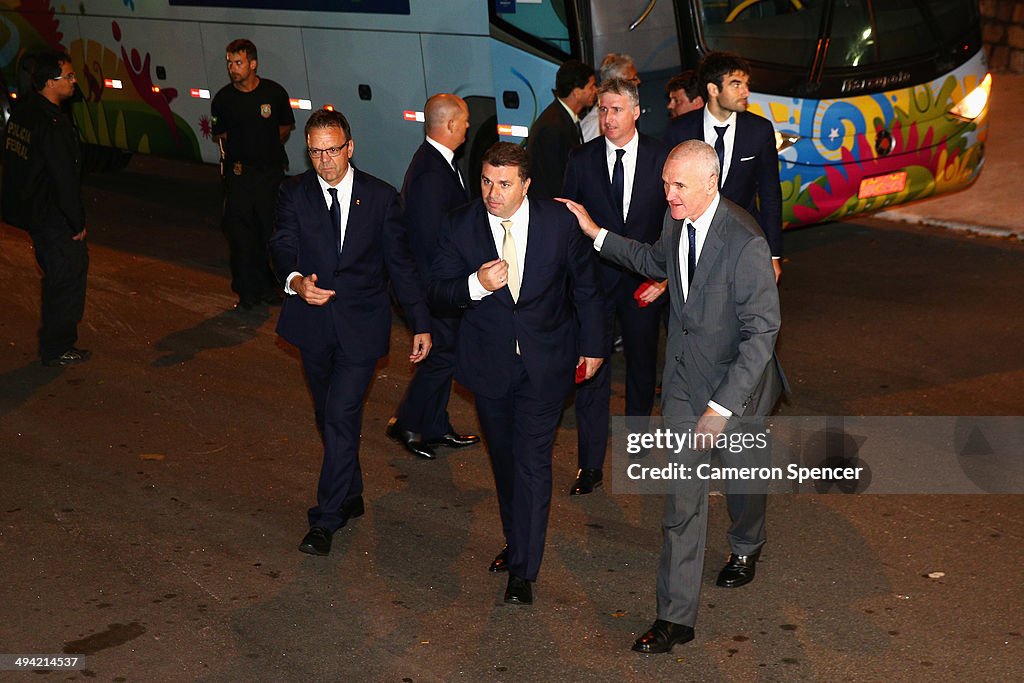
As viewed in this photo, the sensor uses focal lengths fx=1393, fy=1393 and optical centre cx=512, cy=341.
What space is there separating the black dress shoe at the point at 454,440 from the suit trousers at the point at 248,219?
3.47 m

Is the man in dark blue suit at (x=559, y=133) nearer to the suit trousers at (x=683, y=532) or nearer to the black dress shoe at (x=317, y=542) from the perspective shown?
the black dress shoe at (x=317, y=542)

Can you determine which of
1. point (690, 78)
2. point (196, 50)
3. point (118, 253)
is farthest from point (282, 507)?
point (196, 50)

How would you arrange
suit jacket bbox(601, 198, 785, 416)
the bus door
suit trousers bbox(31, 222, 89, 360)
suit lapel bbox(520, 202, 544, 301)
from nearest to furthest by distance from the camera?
suit jacket bbox(601, 198, 785, 416), suit lapel bbox(520, 202, 544, 301), suit trousers bbox(31, 222, 89, 360), the bus door

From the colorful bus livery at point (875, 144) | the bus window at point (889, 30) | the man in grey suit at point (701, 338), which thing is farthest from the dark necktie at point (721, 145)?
the bus window at point (889, 30)

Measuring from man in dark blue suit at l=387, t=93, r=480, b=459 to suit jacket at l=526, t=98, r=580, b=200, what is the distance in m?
0.65

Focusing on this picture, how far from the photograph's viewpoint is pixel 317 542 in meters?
6.84

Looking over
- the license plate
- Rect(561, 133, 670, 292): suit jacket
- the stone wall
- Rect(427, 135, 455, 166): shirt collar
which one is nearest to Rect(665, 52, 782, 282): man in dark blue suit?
Rect(561, 133, 670, 292): suit jacket

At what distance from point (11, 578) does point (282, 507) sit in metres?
1.44

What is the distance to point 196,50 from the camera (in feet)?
47.7

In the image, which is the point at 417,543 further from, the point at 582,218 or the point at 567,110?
the point at 567,110

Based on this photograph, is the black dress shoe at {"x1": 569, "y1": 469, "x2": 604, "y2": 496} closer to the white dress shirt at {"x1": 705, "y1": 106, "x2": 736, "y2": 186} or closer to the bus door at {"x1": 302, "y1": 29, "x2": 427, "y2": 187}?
the white dress shirt at {"x1": 705, "y1": 106, "x2": 736, "y2": 186}

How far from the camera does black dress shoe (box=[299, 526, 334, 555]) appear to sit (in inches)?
269

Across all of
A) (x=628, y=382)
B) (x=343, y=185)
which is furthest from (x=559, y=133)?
(x=343, y=185)

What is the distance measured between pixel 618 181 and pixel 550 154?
0.98 metres
